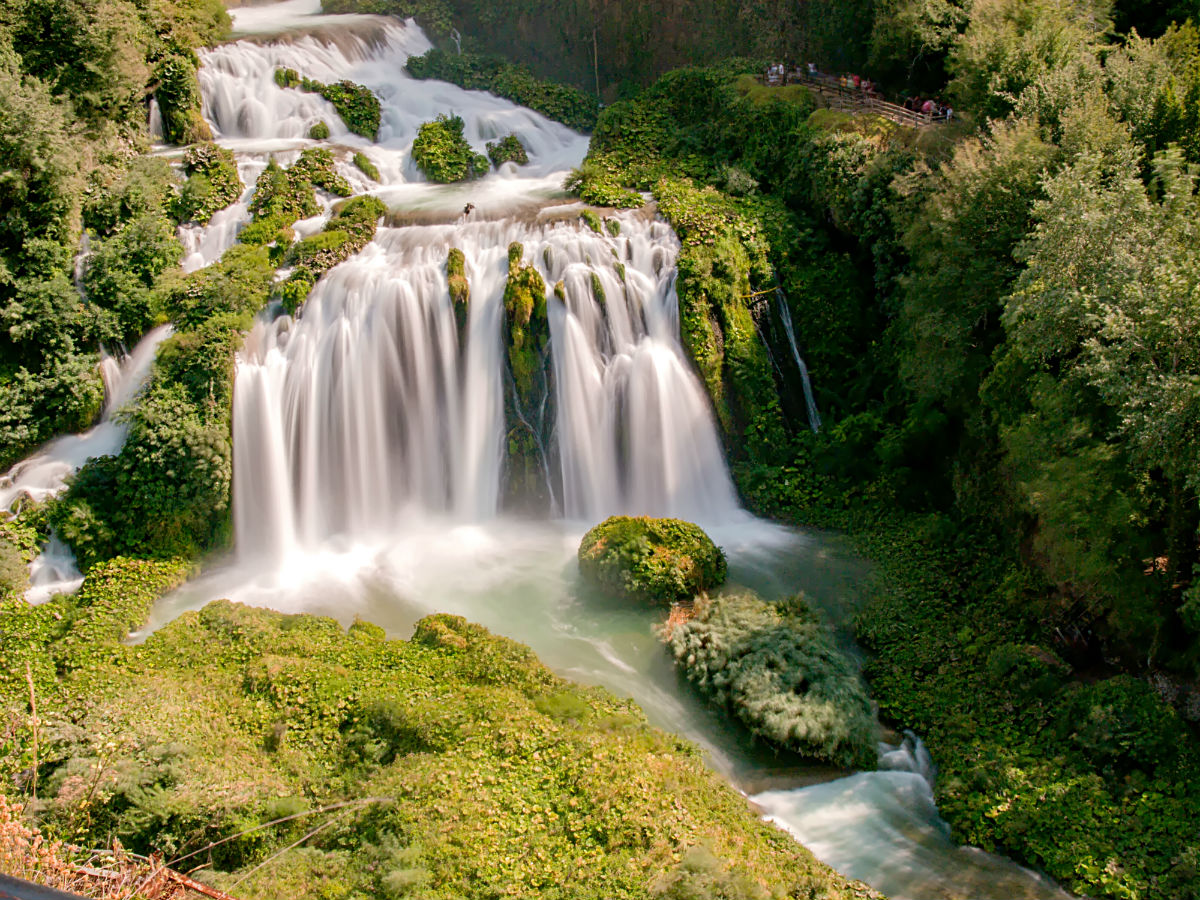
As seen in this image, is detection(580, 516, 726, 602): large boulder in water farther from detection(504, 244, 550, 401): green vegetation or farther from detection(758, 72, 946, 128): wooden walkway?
detection(758, 72, 946, 128): wooden walkway

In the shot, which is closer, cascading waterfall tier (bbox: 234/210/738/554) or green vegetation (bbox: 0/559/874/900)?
green vegetation (bbox: 0/559/874/900)

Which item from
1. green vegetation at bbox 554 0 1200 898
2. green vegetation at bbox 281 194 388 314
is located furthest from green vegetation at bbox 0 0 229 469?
green vegetation at bbox 554 0 1200 898

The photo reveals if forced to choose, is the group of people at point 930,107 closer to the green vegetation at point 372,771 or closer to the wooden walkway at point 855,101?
the wooden walkway at point 855,101

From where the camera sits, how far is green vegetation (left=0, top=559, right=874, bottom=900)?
8242 mm

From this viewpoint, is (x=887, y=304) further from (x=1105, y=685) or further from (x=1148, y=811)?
(x=1148, y=811)

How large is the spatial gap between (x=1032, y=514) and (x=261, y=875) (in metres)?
11.8

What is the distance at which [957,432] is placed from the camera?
→ 1659 centimetres

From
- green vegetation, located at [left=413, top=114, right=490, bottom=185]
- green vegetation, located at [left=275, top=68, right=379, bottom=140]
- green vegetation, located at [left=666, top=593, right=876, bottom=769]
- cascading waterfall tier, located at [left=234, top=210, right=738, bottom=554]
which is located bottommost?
green vegetation, located at [left=666, top=593, right=876, bottom=769]

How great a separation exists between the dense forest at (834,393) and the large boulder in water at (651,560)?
264 cm

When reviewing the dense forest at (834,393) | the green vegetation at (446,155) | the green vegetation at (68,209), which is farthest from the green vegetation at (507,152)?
the green vegetation at (68,209)

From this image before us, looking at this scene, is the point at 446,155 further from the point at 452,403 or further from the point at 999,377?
the point at 999,377

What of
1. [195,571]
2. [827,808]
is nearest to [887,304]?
[827,808]

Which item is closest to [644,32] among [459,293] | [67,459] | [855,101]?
[855,101]

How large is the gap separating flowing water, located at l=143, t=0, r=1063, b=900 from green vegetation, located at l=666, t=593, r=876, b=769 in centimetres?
86
